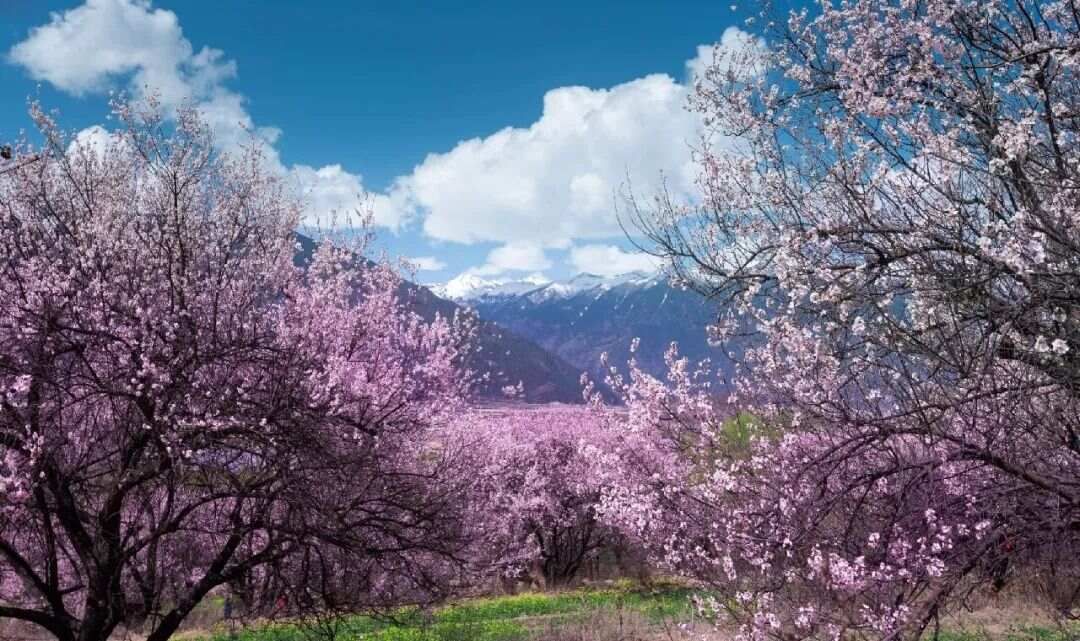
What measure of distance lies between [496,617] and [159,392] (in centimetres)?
1572

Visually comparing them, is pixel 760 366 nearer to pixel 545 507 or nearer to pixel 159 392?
pixel 159 392

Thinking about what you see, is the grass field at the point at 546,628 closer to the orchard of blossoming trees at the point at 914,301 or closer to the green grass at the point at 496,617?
the green grass at the point at 496,617

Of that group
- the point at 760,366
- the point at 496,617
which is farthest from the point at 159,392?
the point at 496,617

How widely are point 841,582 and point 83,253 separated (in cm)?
848

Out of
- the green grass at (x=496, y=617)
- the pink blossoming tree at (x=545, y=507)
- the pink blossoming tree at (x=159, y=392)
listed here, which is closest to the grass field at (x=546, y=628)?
the green grass at (x=496, y=617)

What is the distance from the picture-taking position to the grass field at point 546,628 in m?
14.4

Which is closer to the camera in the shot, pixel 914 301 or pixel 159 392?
pixel 914 301

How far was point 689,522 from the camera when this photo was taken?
11406mm

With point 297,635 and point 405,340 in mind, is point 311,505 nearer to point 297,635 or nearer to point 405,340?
point 405,340

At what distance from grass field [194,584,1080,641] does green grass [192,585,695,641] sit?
0.02 m

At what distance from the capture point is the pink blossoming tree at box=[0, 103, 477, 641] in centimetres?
850

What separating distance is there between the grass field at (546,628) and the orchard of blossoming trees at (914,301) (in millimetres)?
4426

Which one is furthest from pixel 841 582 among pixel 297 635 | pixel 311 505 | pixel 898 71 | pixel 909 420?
pixel 297 635

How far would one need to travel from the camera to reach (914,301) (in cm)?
691
